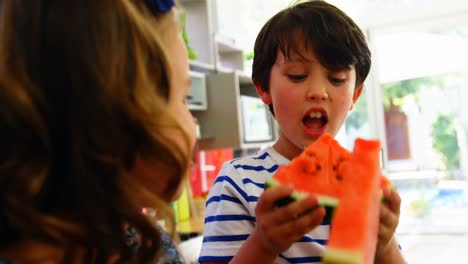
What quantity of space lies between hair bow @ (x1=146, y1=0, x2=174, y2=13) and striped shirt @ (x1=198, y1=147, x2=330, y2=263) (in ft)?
1.40

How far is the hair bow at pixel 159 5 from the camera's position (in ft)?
2.07

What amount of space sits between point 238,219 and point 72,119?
1.52ft

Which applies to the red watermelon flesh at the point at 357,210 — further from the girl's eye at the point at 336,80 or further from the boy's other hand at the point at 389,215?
the girl's eye at the point at 336,80

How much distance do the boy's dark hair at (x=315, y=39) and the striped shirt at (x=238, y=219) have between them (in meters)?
0.22

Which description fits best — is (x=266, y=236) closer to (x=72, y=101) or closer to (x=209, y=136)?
(x=72, y=101)

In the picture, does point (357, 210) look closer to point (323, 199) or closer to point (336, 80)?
point (323, 199)

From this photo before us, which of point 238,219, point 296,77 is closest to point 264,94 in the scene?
point 296,77

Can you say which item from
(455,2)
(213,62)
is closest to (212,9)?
(213,62)

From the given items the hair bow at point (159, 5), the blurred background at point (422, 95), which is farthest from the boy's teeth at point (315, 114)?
the blurred background at point (422, 95)

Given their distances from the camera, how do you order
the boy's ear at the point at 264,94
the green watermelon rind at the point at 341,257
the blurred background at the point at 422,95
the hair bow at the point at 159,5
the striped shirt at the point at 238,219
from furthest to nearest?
the blurred background at the point at 422,95 → the boy's ear at the point at 264,94 → the striped shirt at the point at 238,219 → the hair bow at the point at 159,5 → the green watermelon rind at the point at 341,257

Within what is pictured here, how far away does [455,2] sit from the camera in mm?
4168

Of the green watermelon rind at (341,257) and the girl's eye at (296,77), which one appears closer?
the green watermelon rind at (341,257)

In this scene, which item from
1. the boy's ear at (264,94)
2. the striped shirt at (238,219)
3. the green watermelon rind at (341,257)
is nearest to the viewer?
the green watermelon rind at (341,257)

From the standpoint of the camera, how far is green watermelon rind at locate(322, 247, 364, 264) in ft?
1.59
